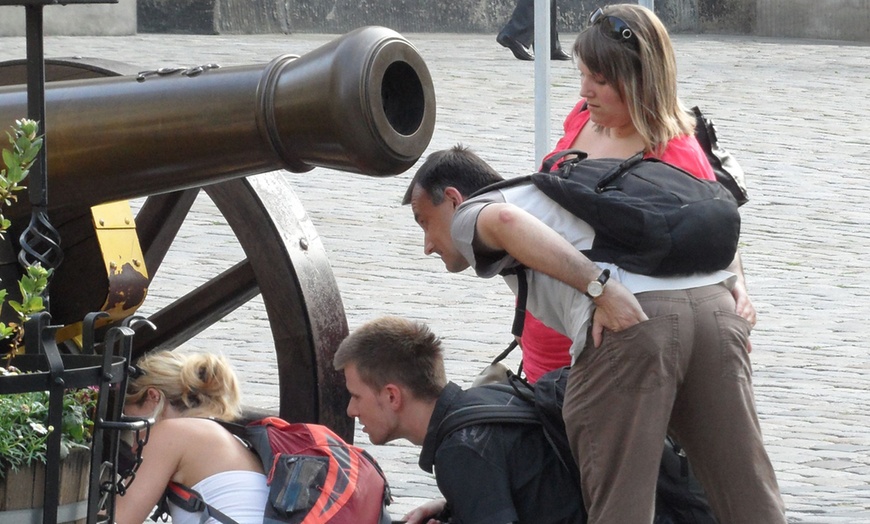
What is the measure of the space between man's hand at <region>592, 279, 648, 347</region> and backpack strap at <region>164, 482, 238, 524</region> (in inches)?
38.1

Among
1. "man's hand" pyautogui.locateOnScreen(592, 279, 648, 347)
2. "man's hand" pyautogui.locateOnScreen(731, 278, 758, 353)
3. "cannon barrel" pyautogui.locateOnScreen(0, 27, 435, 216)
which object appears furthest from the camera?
"man's hand" pyautogui.locateOnScreen(731, 278, 758, 353)

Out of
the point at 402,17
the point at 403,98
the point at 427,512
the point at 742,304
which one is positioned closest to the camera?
the point at 403,98

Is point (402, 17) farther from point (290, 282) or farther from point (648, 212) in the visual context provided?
point (648, 212)

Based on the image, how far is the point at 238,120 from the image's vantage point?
9.80ft

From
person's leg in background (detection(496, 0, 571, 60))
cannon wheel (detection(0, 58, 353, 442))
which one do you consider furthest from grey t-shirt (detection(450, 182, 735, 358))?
person's leg in background (detection(496, 0, 571, 60))

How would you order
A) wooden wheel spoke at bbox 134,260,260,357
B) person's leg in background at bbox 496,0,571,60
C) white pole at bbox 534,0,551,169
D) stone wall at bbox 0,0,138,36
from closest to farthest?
wooden wheel spoke at bbox 134,260,260,357 → white pole at bbox 534,0,551,169 → person's leg in background at bbox 496,0,571,60 → stone wall at bbox 0,0,138,36

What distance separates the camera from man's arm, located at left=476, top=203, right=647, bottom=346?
124 inches

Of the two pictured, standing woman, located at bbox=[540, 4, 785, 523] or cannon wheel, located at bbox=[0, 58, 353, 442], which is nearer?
standing woman, located at bbox=[540, 4, 785, 523]

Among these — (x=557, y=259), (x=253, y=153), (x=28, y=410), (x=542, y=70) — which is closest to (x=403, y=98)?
(x=253, y=153)

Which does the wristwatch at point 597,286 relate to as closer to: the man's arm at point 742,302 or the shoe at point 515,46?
the man's arm at point 742,302

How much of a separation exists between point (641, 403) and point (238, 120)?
0.97 meters

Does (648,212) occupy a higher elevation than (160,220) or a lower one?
higher

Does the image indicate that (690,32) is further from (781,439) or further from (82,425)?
(82,425)

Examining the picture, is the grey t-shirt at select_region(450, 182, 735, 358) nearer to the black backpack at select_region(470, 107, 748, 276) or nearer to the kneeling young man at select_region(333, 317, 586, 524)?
the black backpack at select_region(470, 107, 748, 276)
